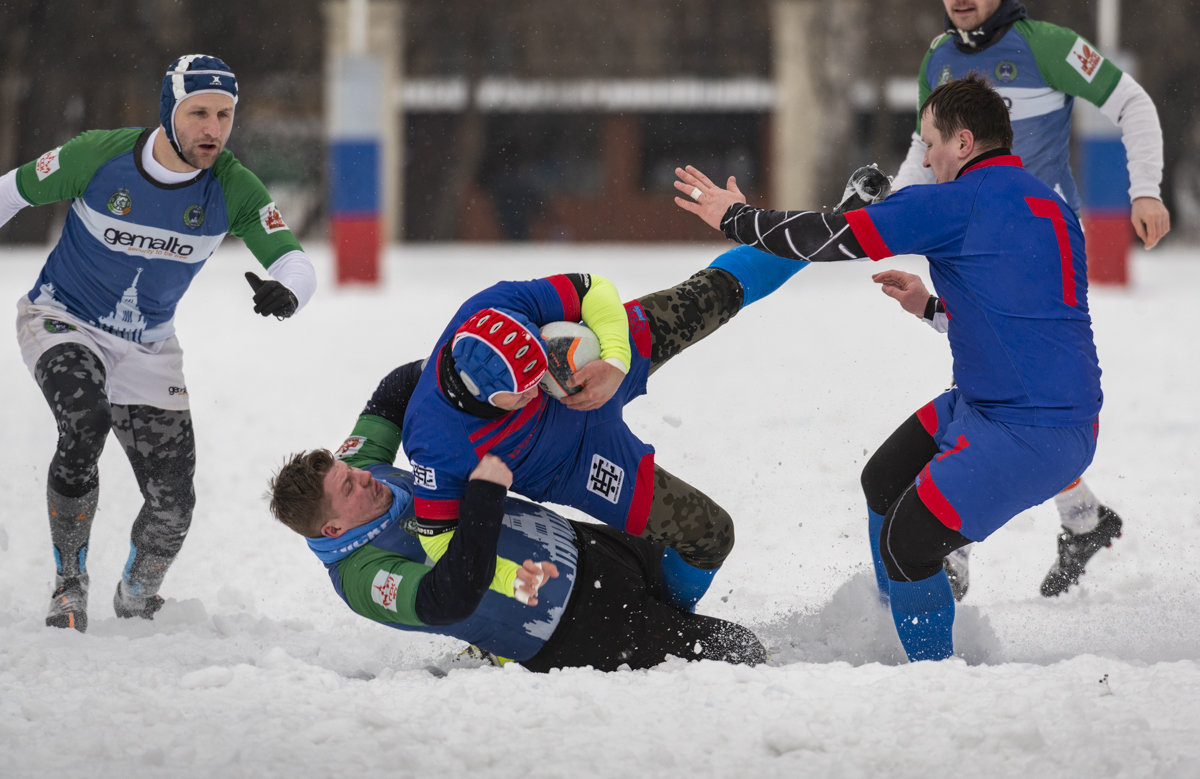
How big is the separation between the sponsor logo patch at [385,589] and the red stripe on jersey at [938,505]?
149cm

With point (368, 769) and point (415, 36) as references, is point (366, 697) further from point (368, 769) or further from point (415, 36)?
point (415, 36)

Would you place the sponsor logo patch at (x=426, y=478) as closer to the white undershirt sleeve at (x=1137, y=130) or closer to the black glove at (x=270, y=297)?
the black glove at (x=270, y=297)

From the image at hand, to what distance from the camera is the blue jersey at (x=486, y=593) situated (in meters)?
3.75

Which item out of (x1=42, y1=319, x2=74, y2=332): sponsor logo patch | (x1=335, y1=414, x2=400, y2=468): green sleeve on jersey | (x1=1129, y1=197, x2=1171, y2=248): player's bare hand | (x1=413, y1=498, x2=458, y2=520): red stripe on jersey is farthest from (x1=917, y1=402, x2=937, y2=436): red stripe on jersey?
(x1=42, y1=319, x2=74, y2=332): sponsor logo patch

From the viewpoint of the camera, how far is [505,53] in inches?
929

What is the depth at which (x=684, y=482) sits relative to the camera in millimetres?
4223

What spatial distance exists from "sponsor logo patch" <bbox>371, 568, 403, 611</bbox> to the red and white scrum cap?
60 cm

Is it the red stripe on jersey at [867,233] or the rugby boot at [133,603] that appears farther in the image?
the rugby boot at [133,603]

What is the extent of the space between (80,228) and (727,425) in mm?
3772

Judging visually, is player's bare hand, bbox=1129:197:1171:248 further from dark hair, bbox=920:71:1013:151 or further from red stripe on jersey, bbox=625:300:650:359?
red stripe on jersey, bbox=625:300:650:359

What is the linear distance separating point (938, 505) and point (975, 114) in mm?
1095

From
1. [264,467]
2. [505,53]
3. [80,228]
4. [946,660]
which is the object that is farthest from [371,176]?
[505,53]

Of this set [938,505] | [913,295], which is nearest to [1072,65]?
[913,295]

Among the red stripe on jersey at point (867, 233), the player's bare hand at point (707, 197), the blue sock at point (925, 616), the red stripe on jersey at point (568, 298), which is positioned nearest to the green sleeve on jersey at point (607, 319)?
the red stripe on jersey at point (568, 298)
